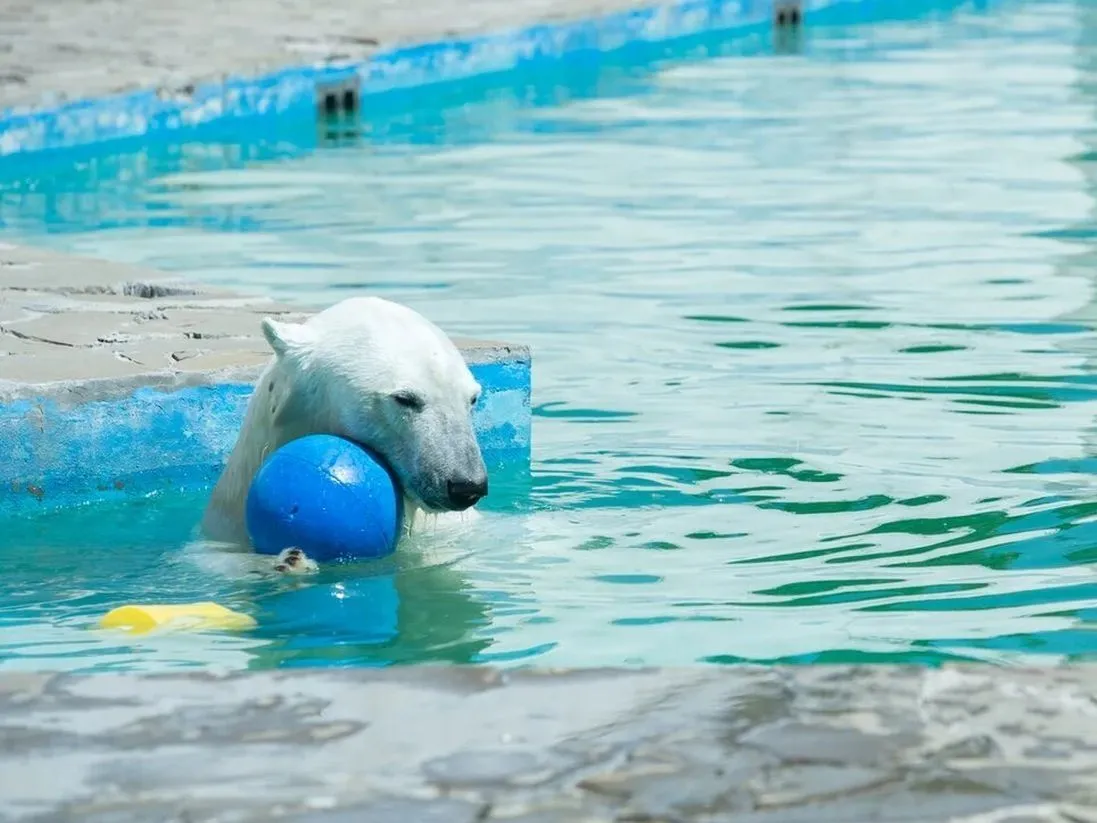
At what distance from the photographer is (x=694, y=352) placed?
711 centimetres

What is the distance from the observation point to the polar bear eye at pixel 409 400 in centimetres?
458

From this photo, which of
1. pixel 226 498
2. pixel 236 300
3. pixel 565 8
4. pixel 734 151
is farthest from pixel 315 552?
pixel 565 8

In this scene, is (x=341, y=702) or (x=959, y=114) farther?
(x=959, y=114)

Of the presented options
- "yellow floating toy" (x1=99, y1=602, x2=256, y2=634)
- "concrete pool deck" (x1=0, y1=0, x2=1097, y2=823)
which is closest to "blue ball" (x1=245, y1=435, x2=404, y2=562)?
"yellow floating toy" (x1=99, y1=602, x2=256, y2=634)

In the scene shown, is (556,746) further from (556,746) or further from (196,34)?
(196,34)

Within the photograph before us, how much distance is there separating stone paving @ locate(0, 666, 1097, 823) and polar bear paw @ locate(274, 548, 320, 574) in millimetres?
1849

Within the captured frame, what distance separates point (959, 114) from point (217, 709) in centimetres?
1112

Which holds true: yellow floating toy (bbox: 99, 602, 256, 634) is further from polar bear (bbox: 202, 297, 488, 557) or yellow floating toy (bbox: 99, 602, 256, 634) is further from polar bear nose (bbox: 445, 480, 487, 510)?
polar bear nose (bbox: 445, 480, 487, 510)

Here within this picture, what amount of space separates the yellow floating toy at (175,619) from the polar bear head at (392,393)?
497 mm

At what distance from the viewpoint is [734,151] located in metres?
11.8

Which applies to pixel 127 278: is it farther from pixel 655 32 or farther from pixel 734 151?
pixel 655 32

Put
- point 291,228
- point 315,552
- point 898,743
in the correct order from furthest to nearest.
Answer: point 291,228 → point 315,552 → point 898,743

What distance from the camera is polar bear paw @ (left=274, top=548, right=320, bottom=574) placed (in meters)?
4.53

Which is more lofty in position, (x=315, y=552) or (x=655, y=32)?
(x=655, y=32)
